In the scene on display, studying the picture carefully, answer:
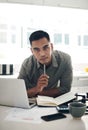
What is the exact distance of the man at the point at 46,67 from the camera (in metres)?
2.07

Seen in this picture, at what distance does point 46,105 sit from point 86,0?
292 cm

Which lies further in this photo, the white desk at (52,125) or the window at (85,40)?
the window at (85,40)

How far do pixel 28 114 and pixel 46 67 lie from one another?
2.83 feet

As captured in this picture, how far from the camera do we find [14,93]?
5.19 feet

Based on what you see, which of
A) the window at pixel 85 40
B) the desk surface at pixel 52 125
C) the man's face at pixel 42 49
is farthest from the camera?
the window at pixel 85 40

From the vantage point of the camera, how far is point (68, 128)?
4.03 feet

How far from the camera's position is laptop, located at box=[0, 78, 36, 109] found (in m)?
1.55

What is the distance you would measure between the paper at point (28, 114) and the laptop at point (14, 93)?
56 mm

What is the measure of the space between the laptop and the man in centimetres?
44

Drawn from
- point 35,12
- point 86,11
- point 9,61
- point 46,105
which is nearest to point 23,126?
point 46,105

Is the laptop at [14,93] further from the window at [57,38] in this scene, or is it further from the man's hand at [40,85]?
the window at [57,38]

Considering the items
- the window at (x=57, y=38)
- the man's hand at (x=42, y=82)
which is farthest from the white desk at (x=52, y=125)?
the window at (x=57, y=38)

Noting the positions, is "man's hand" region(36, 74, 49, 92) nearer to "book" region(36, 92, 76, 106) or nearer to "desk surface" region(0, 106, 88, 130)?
"book" region(36, 92, 76, 106)

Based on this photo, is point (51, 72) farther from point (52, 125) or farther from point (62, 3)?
point (62, 3)
